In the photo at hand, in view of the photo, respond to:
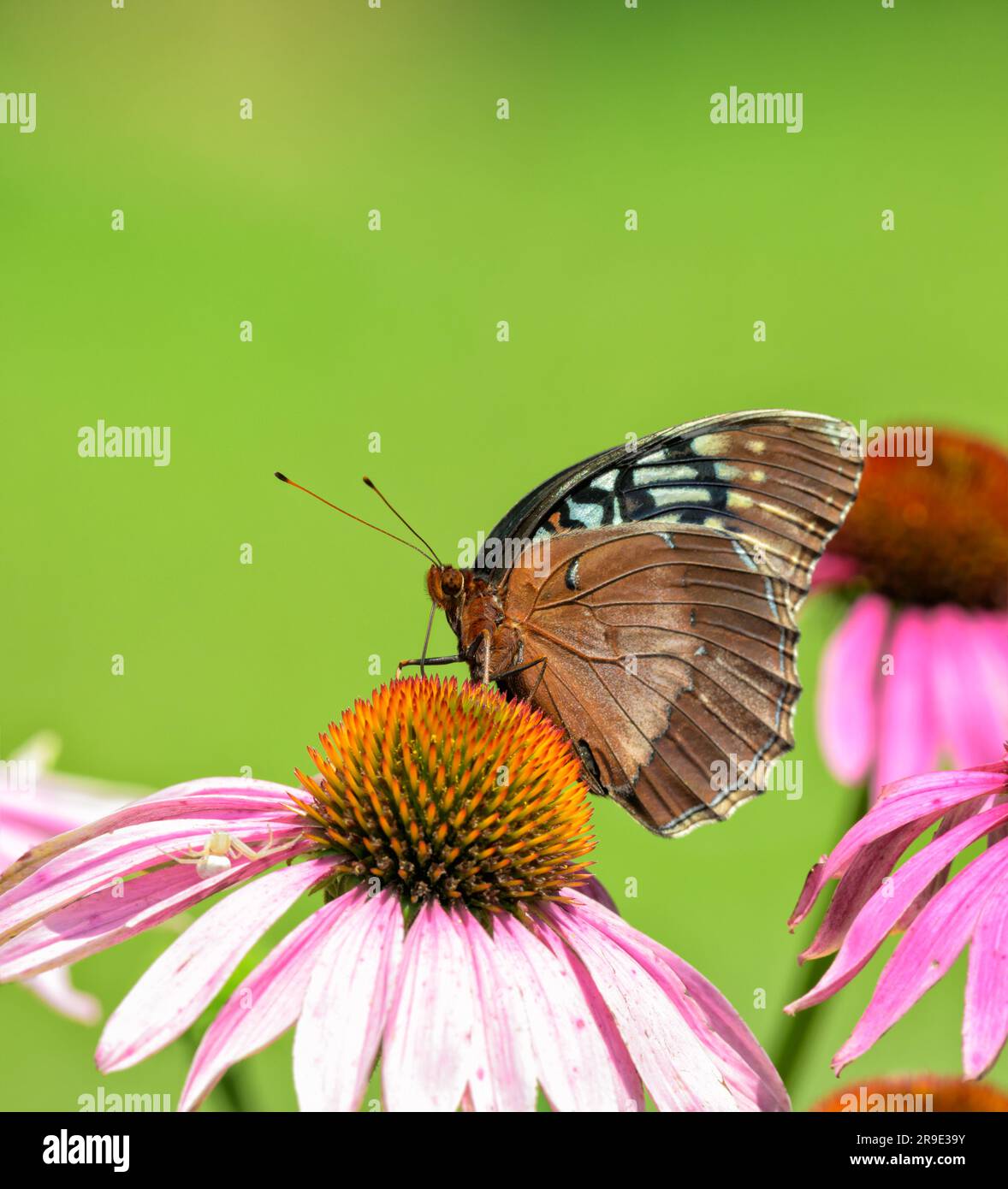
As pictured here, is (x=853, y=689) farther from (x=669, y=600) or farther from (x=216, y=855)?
(x=216, y=855)

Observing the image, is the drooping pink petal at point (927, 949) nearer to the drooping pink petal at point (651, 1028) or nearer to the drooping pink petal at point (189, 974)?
the drooping pink petal at point (651, 1028)

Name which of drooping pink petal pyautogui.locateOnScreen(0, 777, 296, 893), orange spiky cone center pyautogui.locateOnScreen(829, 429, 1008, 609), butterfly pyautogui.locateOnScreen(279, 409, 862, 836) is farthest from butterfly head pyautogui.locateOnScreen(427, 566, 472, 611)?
orange spiky cone center pyautogui.locateOnScreen(829, 429, 1008, 609)

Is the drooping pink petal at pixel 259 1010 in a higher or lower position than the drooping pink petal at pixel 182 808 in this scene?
lower

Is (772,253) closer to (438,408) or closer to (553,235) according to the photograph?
(553,235)

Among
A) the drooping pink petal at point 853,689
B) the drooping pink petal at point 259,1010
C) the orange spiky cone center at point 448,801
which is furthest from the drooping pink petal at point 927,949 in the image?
the drooping pink petal at point 853,689

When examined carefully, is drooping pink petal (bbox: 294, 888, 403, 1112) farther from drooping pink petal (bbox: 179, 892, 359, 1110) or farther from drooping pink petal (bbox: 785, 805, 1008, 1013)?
drooping pink petal (bbox: 785, 805, 1008, 1013)

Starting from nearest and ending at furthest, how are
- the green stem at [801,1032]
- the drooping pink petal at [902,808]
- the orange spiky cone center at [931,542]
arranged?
the drooping pink petal at [902,808] < the green stem at [801,1032] < the orange spiky cone center at [931,542]

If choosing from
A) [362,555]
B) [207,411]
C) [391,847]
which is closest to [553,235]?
[207,411]

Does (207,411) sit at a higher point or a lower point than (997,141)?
lower
